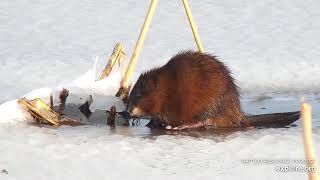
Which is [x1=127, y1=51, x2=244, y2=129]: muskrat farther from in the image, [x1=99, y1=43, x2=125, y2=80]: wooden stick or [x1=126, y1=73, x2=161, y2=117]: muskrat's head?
[x1=99, y1=43, x2=125, y2=80]: wooden stick

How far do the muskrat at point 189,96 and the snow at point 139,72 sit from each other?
16 cm

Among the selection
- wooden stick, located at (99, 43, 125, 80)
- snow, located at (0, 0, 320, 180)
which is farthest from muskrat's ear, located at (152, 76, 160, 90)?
wooden stick, located at (99, 43, 125, 80)

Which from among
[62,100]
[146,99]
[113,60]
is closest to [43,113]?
[62,100]

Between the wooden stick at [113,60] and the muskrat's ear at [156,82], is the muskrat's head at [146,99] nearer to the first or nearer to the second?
the muskrat's ear at [156,82]

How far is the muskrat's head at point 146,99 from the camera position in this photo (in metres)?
4.21

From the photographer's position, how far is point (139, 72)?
247 inches

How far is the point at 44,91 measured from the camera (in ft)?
15.3

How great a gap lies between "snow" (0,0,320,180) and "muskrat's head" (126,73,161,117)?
0.39 ft

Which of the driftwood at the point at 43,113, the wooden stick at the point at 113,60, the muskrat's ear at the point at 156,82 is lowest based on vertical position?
the driftwood at the point at 43,113

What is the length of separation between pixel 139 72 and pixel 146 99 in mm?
2064

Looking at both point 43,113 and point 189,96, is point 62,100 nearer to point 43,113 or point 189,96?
point 43,113

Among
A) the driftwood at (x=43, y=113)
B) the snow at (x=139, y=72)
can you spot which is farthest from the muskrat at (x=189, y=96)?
the driftwood at (x=43, y=113)

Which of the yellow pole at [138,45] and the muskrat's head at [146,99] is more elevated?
the yellow pole at [138,45]

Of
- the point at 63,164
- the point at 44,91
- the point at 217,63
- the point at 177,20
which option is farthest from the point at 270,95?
the point at 177,20
